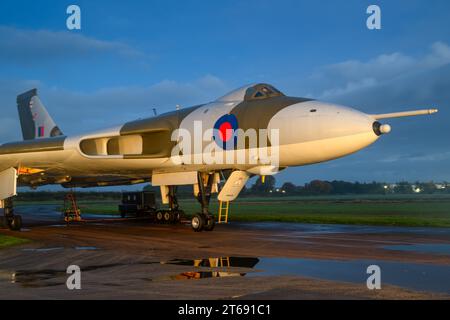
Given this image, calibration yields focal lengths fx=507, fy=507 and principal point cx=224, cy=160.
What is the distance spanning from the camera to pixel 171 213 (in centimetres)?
2078

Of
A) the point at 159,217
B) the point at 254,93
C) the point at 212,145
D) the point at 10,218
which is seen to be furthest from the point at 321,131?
the point at 10,218

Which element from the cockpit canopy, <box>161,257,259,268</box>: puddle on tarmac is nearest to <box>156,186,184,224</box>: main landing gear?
the cockpit canopy

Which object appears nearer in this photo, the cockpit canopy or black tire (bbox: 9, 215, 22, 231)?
the cockpit canopy

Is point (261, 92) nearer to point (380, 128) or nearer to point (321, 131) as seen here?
point (321, 131)

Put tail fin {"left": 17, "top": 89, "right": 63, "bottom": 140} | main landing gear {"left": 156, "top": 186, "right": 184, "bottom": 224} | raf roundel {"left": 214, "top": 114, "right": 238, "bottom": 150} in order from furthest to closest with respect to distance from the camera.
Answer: tail fin {"left": 17, "top": 89, "right": 63, "bottom": 140} < main landing gear {"left": 156, "top": 186, "right": 184, "bottom": 224} < raf roundel {"left": 214, "top": 114, "right": 238, "bottom": 150}

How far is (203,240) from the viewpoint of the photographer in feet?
43.1

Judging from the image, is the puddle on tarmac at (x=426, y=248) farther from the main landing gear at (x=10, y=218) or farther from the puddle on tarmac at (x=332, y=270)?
the main landing gear at (x=10, y=218)

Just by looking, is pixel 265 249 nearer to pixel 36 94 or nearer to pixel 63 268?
pixel 63 268

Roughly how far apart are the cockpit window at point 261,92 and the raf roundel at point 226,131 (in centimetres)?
90

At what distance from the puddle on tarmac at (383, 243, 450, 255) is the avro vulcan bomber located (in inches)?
97.7

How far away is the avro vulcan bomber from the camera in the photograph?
12.2 meters

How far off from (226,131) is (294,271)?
669cm

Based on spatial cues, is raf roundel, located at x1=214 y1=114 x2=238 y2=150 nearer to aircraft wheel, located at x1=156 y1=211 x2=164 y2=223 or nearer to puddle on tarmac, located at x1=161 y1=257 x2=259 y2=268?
puddle on tarmac, located at x1=161 y1=257 x2=259 y2=268

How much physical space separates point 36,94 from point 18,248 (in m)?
14.8
